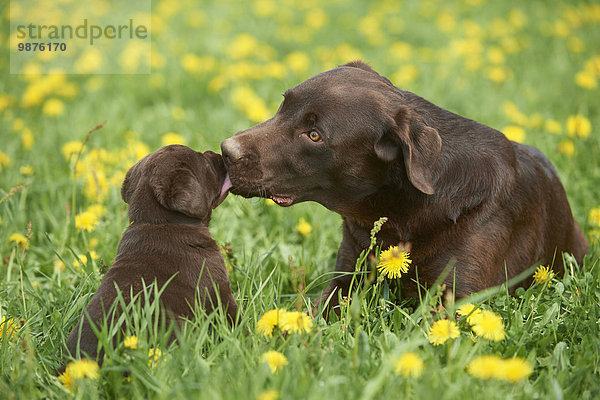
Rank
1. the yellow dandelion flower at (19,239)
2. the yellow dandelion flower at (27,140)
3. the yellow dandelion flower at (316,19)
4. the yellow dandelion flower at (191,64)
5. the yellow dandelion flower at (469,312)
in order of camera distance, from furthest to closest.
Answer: the yellow dandelion flower at (316,19) → the yellow dandelion flower at (191,64) → the yellow dandelion flower at (27,140) → the yellow dandelion flower at (19,239) → the yellow dandelion flower at (469,312)

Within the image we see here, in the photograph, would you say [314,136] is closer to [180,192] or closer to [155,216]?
[180,192]

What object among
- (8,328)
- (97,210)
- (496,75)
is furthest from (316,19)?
(8,328)

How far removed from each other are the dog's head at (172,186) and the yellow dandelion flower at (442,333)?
1196 mm

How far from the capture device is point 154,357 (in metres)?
2.40

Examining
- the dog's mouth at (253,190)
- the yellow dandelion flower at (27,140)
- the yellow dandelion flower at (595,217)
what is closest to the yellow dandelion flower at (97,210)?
the dog's mouth at (253,190)

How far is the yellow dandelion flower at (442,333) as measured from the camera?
2.48 meters

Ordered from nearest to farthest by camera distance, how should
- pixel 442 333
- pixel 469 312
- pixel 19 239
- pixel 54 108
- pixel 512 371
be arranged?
1. pixel 512 371
2. pixel 442 333
3. pixel 469 312
4. pixel 19 239
5. pixel 54 108

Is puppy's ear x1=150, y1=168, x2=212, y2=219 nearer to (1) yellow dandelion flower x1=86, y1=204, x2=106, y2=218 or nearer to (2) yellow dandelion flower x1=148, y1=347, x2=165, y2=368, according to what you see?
(2) yellow dandelion flower x1=148, y1=347, x2=165, y2=368

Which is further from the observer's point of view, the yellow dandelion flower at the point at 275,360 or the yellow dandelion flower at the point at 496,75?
the yellow dandelion flower at the point at 496,75

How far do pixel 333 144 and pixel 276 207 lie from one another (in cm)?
149

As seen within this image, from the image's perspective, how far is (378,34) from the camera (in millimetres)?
8516

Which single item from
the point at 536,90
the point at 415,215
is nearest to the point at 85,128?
the point at 415,215

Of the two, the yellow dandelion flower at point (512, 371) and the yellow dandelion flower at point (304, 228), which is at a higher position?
the yellow dandelion flower at point (304, 228)

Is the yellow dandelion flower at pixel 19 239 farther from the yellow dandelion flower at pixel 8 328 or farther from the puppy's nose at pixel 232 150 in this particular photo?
the puppy's nose at pixel 232 150
